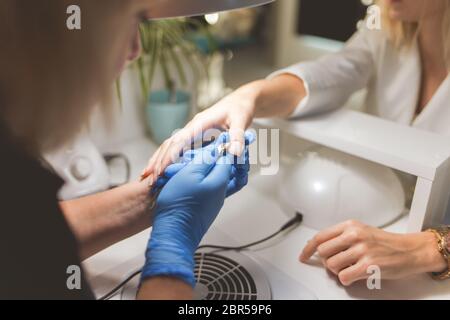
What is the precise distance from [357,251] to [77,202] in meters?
0.44

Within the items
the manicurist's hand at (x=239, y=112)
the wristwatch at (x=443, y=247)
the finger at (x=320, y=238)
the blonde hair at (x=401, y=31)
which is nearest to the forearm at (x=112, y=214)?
the manicurist's hand at (x=239, y=112)

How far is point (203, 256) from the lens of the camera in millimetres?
674

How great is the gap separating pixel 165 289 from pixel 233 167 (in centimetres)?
20

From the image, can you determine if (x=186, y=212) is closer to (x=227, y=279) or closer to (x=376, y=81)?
(x=227, y=279)

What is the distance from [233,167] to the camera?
2.10ft

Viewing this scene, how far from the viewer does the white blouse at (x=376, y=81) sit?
838 mm

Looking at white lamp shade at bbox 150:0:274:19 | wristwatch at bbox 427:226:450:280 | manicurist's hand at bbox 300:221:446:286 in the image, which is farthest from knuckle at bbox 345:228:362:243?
white lamp shade at bbox 150:0:274:19

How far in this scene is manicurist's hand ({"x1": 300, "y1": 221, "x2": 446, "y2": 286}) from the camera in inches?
25.9

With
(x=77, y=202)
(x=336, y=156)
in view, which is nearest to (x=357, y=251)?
(x=336, y=156)

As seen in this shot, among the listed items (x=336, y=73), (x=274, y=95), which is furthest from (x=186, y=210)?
(x=336, y=73)

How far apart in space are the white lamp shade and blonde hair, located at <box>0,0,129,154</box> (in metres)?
0.05

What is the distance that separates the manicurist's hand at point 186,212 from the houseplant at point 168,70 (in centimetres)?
28

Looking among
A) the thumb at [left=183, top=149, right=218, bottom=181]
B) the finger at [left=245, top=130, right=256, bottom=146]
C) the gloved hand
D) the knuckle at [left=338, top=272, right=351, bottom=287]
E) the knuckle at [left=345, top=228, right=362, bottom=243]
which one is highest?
the finger at [left=245, top=130, right=256, bottom=146]

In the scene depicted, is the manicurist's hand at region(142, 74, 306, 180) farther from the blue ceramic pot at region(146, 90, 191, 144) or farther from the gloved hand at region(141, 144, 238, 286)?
the blue ceramic pot at region(146, 90, 191, 144)
